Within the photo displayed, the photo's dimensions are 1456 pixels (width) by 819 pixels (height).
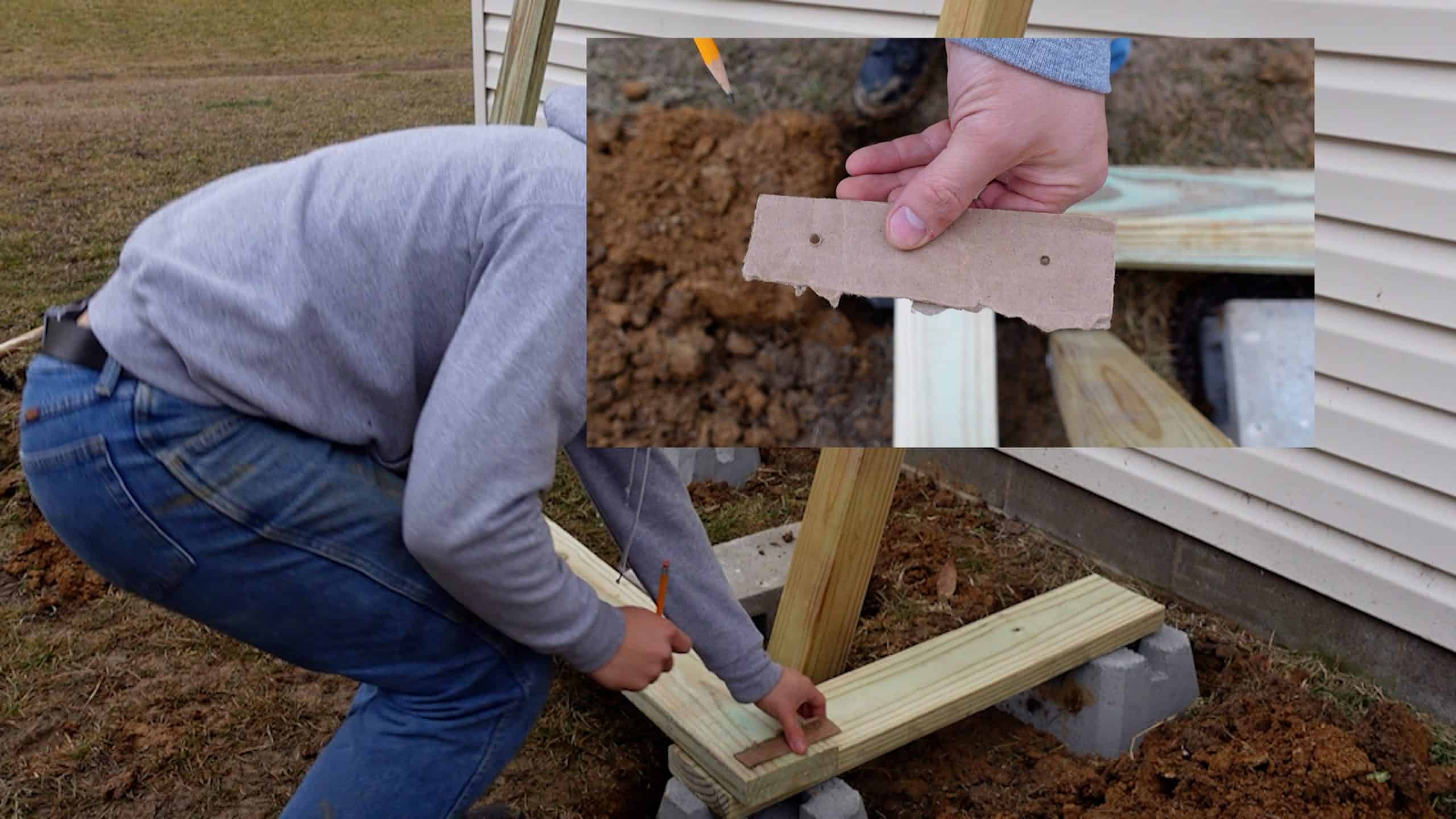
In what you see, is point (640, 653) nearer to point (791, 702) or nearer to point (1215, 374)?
point (791, 702)

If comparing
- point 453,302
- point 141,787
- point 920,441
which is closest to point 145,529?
point 453,302

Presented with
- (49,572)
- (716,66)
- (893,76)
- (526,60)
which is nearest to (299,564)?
(716,66)

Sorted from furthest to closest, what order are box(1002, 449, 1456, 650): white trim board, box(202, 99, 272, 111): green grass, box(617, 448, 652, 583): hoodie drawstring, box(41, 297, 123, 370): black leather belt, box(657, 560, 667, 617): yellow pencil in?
1. box(202, 99, 272, 111): green grass
2. box(1002, 449, 1456, 650): white trim board
3. box(657, 560, 667, 617): yellow pencil
4. box(617, 448, 652, 583): hoodie drawstring
5. box(41, 297, 123, 370): black leather belt

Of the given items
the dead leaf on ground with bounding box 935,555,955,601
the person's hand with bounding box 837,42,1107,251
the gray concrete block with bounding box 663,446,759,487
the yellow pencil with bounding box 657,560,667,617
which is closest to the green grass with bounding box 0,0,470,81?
the gray concrete block with bounding box 663,446,759,487

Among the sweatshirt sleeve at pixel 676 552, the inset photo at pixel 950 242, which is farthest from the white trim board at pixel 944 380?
the sweatshirt sleeve at pixel 676 552

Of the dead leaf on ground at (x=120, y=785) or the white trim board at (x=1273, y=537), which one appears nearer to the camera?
the dead leaf on ground at (x=120, y=785)

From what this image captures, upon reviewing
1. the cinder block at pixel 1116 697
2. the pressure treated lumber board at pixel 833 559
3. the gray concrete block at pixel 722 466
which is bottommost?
the cinder block at pixel 1116 697

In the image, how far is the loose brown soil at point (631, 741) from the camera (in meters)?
2.30

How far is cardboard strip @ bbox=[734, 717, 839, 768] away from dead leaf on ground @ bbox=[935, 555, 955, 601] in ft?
3.15

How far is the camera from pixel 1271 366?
4.22ft

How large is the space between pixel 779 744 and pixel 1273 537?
1569 mm

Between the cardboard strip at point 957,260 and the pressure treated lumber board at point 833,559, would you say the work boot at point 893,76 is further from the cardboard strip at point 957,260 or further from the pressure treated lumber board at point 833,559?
the pressure treated lumber board at point 833,559

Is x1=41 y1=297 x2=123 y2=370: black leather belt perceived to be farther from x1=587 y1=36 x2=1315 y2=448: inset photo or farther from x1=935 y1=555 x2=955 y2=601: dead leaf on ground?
x1=935 y1=555 x2=955 y2=601: dead leaf on ground

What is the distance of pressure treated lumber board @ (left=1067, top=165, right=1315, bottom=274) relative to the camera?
4.14 ft
